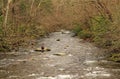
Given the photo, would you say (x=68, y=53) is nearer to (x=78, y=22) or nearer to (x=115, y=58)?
(x=115, y=58)

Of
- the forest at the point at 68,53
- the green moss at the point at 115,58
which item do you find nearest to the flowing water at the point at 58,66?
the forest at the point at 68,53

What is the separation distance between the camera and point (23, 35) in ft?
107

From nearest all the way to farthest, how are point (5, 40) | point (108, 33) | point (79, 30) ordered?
point (108, 33) < point (5, 40) < point (79, 30)

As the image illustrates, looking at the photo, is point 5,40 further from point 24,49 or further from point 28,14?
point 28,14

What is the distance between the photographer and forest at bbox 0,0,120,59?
2712cm

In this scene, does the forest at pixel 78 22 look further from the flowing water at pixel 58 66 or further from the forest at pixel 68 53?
the flowing water at pixel 58 66

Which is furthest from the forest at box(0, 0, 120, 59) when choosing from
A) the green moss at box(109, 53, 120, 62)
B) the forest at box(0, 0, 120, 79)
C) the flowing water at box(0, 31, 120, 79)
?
the flowing water at box(0, 31, 120, 79)

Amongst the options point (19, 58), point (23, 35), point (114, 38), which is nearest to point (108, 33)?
point (114, 38)

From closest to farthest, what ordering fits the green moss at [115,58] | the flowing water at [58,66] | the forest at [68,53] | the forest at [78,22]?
the flowing water at [58,66] → the forest at [68,53] → the green moss at [115,58] → the forest at [78,22]

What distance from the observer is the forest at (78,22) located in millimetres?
27122

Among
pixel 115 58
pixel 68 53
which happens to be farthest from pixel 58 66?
pixel 68 53

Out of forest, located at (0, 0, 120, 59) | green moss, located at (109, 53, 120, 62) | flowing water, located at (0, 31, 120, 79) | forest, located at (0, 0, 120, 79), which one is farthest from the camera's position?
forest, located at (0, 0, 120, 59)

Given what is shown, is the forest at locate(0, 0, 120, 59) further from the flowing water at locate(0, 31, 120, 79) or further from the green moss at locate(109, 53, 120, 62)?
the flowing water at locate(0, 31, 120, 79)

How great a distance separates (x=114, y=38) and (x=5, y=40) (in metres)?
10.1
